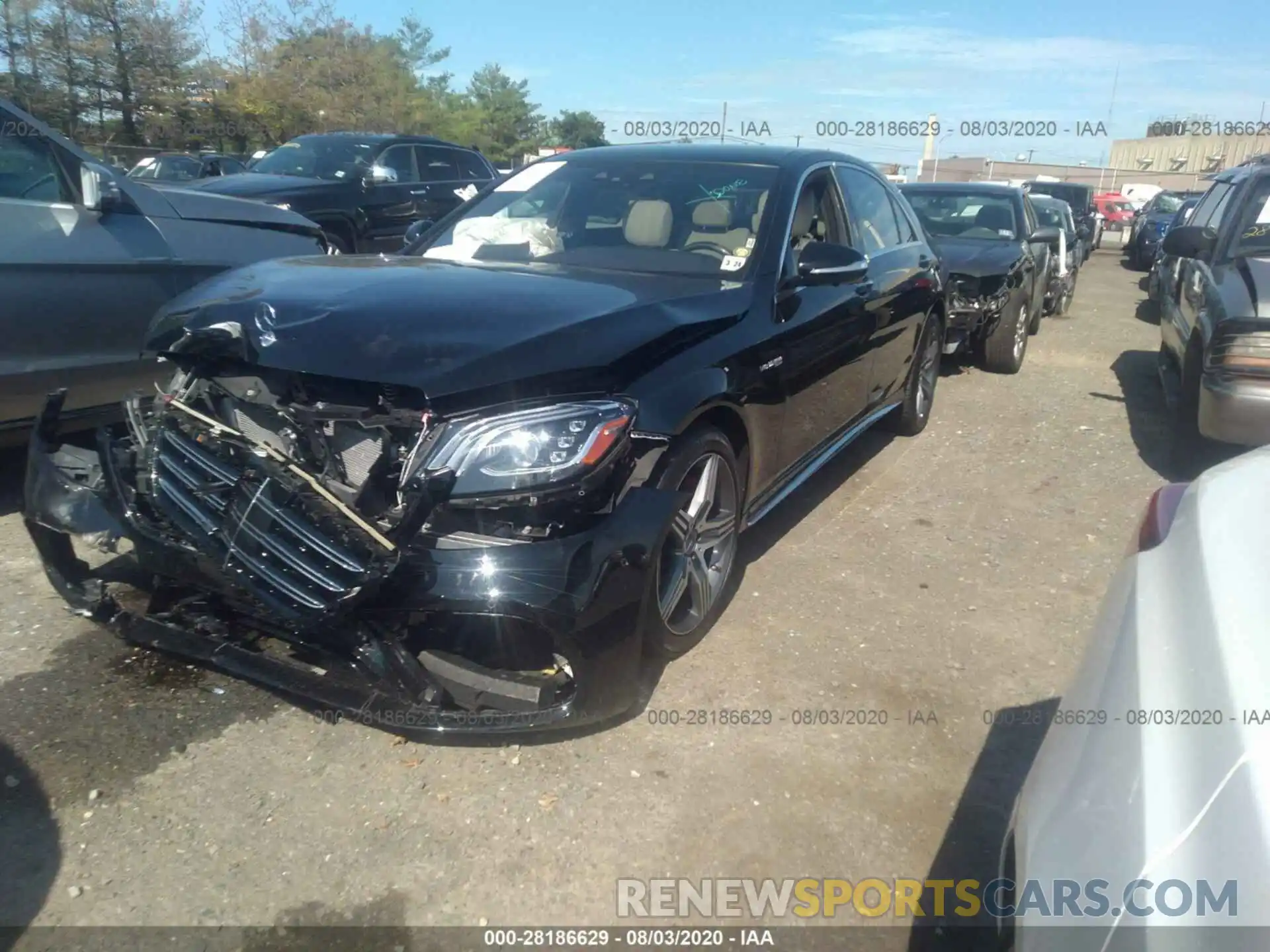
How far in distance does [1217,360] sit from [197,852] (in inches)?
201

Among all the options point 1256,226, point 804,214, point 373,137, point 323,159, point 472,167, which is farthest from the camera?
point 472,167

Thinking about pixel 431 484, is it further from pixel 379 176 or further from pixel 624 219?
pixel 379 176

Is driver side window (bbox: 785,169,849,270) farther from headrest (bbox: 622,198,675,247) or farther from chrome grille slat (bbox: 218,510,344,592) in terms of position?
chrome grille slat (bbox: 218,510,344,592)

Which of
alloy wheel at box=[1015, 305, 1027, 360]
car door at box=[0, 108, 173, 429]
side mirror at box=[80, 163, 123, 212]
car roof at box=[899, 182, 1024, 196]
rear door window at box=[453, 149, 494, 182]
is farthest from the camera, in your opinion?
rear door window at box=[453, 149, 494, 182]

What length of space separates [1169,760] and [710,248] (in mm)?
2786

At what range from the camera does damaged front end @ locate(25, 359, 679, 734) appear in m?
2.44

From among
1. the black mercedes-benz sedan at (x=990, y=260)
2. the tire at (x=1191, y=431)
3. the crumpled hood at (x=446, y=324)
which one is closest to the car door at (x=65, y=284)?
the crumpled hood at (x=446, y=324)

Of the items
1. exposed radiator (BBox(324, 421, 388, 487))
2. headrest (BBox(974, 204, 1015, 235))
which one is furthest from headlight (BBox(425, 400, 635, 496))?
headrest (BBox(974, 204, 1015, 235))

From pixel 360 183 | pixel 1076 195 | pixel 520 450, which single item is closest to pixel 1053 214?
pixel 1076 195

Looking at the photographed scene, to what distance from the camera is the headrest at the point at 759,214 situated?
3830mm

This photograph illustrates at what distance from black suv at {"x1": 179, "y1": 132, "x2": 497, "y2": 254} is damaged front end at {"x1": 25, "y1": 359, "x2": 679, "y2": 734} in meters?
6.73

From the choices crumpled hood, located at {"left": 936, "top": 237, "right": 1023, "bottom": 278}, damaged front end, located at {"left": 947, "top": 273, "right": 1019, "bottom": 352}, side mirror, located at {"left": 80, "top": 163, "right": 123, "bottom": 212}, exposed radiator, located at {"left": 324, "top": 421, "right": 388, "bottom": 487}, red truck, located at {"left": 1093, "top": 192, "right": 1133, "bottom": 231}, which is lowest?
red truck, located at {"left": 1093, "top": 192, "right": 1133, "bottom": 231}

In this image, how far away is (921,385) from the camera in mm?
6160

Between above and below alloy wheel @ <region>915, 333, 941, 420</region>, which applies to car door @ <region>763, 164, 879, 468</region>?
above
